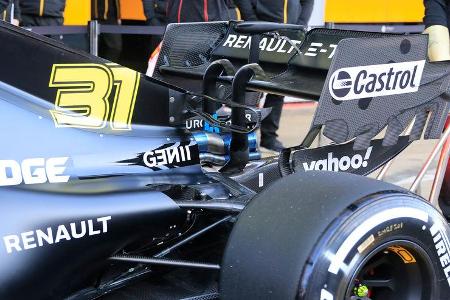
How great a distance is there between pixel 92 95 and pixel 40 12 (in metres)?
3.82

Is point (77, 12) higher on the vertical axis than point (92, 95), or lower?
higher

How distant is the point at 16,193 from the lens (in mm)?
2049

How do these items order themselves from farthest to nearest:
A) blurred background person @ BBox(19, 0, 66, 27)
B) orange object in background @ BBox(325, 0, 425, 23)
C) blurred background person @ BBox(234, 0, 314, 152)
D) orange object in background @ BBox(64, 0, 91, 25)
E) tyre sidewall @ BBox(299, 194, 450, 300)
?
orange object in background @ BBox(325, 0, 425, 23)
orange object in background @ BBox(64, 0, 91, 25)
blurred background person @ BBox(234, 0, 314, 152)
blurred background person @ BBox(19, 0, 66, 27)
tyre sidewall @ BBox(299, 194, 450, 300)

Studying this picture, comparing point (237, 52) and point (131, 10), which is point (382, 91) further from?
point (131, 10)

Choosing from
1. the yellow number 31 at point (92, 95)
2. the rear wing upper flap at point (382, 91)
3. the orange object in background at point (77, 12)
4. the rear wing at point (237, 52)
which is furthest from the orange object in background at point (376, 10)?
the yellow number 31 at point (92, 95)

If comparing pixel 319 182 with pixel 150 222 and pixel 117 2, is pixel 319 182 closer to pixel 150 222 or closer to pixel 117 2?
pixel 150 222

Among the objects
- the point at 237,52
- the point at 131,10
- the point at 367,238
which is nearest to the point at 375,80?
the point at 367,238

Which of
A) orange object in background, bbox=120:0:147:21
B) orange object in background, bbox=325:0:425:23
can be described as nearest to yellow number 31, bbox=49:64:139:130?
orange object in background, bbox=120:0:147:21

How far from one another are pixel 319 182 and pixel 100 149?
2.28 ft

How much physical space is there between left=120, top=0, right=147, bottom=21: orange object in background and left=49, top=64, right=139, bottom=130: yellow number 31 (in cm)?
648

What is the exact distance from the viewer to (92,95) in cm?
233

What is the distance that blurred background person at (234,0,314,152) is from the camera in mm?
6223

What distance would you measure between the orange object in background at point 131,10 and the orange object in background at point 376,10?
2246 millimetres

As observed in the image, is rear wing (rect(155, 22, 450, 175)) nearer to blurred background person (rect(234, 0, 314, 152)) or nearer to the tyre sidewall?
the tyre sidewall
